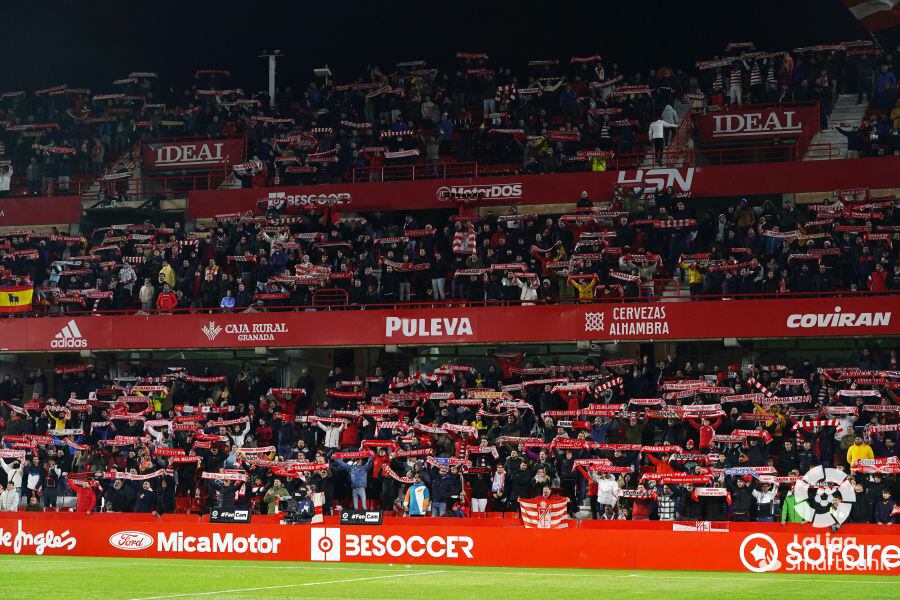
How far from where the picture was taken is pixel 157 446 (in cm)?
3111

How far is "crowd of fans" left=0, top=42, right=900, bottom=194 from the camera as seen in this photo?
38.3m

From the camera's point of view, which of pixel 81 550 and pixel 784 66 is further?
pixel 784 66

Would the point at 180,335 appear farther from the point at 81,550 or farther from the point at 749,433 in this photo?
the point at 749,433

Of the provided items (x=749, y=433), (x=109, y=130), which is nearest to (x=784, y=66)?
(x=749, y=433)

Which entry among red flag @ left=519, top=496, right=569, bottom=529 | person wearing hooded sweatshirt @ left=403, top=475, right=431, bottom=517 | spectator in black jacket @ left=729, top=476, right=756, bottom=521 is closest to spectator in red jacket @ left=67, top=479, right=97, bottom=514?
person wearing hooded sweatshirt @ left=403, top=475, right=431, bottom=517

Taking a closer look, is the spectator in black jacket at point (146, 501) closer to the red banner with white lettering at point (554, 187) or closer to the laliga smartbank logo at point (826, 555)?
the red banner with white lettering at point (554, 187)

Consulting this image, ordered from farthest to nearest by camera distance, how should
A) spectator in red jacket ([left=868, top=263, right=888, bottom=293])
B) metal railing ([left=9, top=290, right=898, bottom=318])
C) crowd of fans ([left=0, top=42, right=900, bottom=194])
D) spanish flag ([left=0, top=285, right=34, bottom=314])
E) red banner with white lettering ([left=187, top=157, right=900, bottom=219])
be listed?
crowd of fans ([left=0, top=42, right=900, bottom=194]) < spanish flag ([left=0, top=285, right=34, bottom=314]) < red banner with white lettering ([left=187, top=157, right=900, bottom=219]) < metal railing ([left=9, top=290, right=898, bottom=318]) < spectator in red jacket ([left=868, top=263, right=888, bottom=293])

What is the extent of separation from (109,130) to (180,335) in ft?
37.1

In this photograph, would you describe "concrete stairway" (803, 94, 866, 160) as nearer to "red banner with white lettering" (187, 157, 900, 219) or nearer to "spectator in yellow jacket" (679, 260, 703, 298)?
"red banner with white lettering" (187, 157, 900, 219)

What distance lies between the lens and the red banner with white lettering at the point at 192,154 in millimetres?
42750

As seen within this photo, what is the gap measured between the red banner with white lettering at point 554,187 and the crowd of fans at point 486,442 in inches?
240

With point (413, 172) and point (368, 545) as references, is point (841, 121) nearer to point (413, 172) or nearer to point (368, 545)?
point (413, 172)

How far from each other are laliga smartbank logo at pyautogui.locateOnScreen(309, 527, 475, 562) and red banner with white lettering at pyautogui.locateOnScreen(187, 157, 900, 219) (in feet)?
50.2

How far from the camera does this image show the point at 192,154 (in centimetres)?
4309
